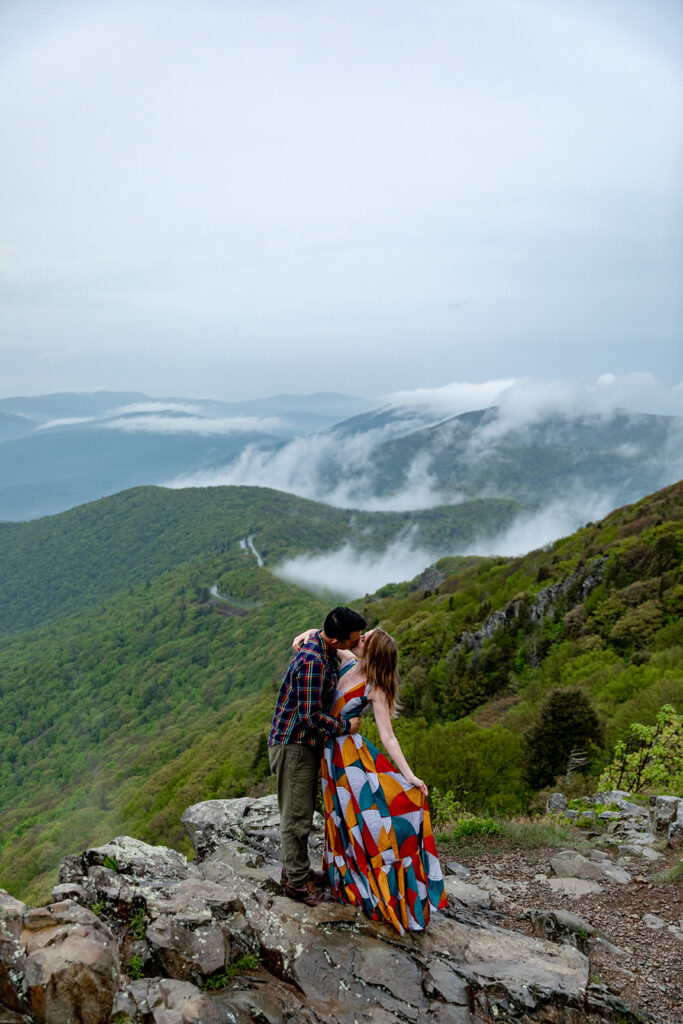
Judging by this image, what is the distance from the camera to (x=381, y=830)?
16.5 feet

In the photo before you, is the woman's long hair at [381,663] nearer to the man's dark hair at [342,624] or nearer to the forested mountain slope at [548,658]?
the man's dark hair at [342,624]

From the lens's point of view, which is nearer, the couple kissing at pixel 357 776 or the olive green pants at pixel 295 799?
the couple kissing at pixel 357 776

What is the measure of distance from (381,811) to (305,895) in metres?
1.22

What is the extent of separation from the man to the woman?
0.14 m

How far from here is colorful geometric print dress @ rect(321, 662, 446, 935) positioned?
5.01 metres

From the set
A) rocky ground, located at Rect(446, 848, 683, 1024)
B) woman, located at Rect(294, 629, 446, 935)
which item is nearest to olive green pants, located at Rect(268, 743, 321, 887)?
woman, located at Rect(294, 629, 446, 935)

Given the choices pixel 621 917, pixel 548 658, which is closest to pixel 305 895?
pixel 621 917

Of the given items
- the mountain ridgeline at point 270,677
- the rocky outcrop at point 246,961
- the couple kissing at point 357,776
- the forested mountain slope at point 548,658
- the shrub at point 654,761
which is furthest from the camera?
the mountain ridgeline at point 270,677

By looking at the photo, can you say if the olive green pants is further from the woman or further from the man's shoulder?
the man's shoulder

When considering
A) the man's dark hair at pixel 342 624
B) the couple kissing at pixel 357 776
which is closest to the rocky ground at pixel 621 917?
the couple kissing at pixel 357 776

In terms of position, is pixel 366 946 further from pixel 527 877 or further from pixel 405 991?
pixel 527 877

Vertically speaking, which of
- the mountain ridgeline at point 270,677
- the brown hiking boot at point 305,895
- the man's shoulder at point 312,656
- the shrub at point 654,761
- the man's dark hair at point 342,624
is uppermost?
the man's dark hair at point 342,624

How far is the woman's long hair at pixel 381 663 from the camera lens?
190 inches

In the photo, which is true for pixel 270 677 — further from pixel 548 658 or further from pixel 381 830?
pixel 381 830
